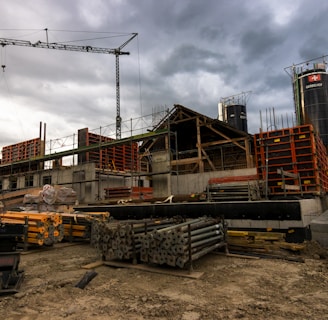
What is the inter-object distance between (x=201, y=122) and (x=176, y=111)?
8.48 feet

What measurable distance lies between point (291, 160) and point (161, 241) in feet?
28.0

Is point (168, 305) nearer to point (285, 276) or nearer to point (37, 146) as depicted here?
point (285, 276)

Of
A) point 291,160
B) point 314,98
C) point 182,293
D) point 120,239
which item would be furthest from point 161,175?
point 314,98

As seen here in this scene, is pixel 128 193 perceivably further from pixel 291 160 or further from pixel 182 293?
pixel 182 293

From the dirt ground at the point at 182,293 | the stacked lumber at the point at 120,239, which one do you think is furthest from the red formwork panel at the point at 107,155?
the dirt ground at the point at 182,293

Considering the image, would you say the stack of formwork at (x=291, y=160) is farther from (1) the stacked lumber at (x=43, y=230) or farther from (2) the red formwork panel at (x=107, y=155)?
(2) the red formwork panel at (x=107, y=155)

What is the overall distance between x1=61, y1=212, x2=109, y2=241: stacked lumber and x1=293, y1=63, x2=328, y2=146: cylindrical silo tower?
22.5 m

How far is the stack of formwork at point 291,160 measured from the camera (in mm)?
12023

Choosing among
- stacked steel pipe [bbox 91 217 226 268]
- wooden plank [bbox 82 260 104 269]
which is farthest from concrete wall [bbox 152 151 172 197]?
wooden plank [bbox 82 260 104 269]

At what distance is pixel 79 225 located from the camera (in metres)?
11.4

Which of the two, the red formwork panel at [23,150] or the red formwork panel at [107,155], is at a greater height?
the red formwork panel at [23,150]

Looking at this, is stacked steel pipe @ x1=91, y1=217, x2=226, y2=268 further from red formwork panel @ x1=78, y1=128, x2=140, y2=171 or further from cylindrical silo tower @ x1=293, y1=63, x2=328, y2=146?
cylindrical silo tower @ x1=293, y1=63, x2=328, y2=146

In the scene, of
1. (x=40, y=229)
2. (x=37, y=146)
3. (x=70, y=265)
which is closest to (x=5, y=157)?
(x=37, y=146)

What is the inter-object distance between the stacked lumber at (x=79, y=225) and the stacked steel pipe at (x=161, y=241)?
3.28 meters
